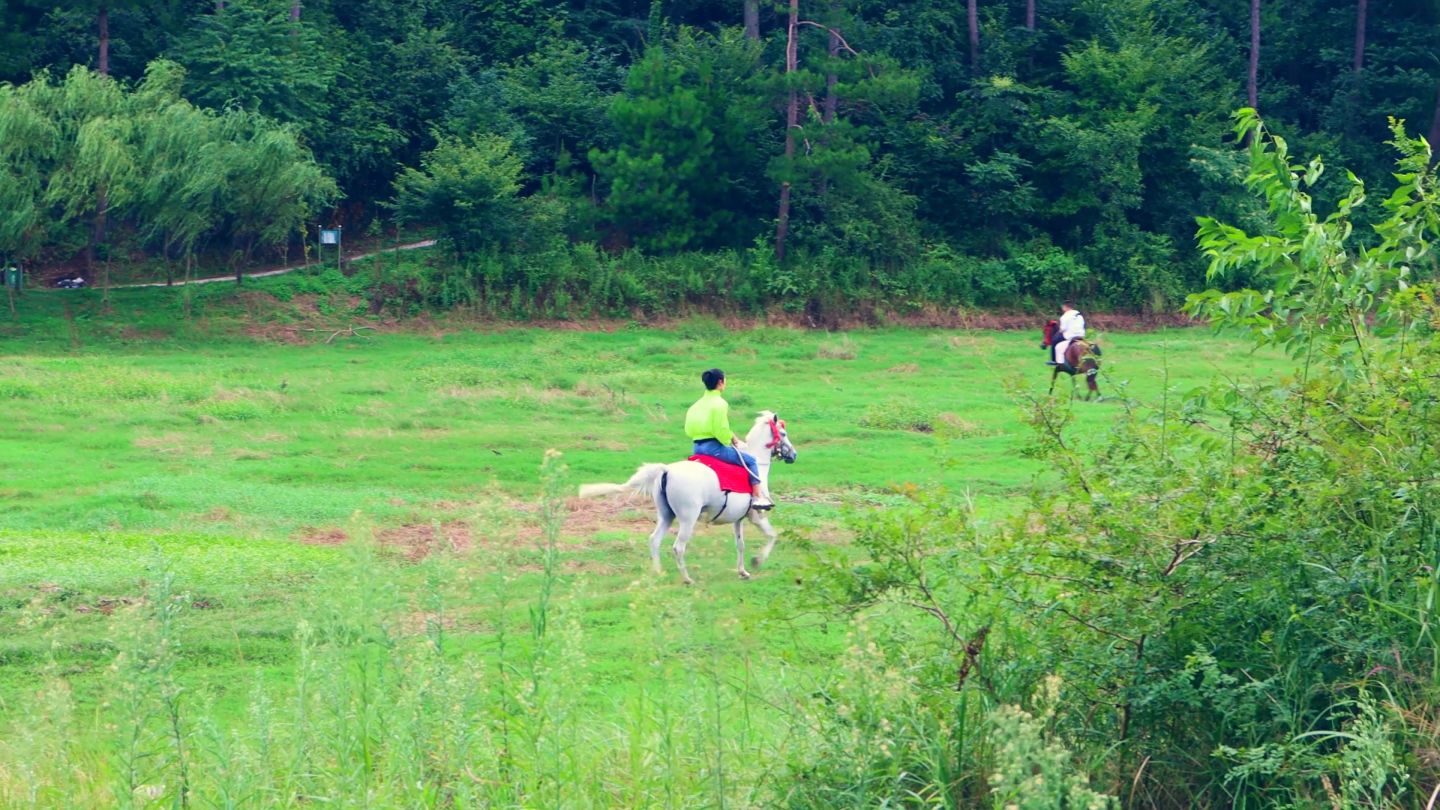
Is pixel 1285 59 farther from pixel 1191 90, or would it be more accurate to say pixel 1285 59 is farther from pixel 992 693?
pixel 992 693

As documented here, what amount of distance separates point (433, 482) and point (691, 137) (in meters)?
20.6

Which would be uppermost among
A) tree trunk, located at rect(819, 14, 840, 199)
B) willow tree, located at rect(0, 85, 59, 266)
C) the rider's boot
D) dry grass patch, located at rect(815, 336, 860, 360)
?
tree trunk, located at rect(819, 14, 840, 199)

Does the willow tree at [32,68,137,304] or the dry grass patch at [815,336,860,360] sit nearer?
the dry grass patch at [815,336,860,360]

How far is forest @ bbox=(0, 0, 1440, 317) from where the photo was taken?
104 ft

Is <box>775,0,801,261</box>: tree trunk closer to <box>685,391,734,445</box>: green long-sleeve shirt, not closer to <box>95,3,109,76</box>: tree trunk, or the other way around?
<box>95,3,109,76</box>: tree trunk

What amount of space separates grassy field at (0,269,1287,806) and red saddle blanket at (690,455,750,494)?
2.55 ft

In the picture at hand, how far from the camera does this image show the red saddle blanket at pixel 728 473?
12.2m

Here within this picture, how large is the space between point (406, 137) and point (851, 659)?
35.6 metres

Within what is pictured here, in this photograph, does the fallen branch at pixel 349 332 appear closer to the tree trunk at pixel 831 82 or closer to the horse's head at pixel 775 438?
the tree trunk at pixel 831 82

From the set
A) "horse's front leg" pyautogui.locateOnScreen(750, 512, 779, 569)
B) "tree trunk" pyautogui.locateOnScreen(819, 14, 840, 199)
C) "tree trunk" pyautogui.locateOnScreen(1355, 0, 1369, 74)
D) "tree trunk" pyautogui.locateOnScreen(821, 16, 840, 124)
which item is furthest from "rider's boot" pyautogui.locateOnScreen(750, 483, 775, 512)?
"tree trunk" pyautogui.locateOnScreen(1355, 0, 1369, 74)

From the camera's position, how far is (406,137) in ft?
125

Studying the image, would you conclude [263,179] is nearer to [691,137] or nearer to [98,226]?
[98,226]

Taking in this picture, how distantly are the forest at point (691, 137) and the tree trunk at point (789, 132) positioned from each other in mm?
121

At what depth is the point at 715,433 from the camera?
12.3 meters
